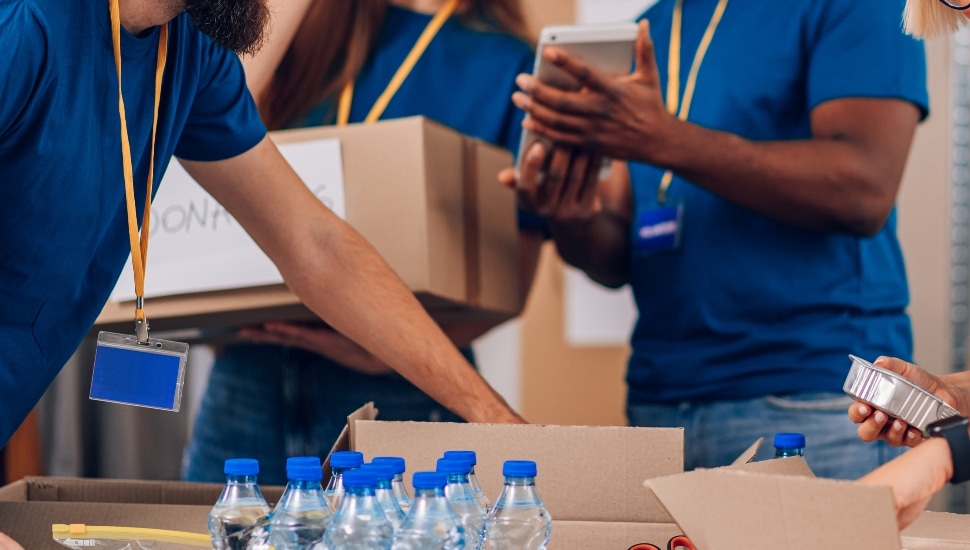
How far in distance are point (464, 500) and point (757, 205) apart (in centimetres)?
77

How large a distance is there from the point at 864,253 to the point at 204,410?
114cm

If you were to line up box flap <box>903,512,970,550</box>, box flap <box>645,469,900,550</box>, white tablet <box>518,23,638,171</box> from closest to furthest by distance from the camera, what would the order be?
1. box flap <box>645,469,900,550</box>
2. box flap <box>903,512,970,550</box>
3. white tablet <box>518,23,638,171</box>

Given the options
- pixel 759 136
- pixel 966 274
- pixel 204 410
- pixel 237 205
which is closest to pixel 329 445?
pixel 204 410

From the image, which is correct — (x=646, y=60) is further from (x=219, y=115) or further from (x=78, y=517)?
(x=78, y=517)

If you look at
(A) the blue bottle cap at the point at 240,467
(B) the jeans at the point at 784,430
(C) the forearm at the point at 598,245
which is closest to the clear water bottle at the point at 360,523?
(A) the blue bottle cap at the point at 240,467

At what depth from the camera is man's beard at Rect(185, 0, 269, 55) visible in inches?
40.4

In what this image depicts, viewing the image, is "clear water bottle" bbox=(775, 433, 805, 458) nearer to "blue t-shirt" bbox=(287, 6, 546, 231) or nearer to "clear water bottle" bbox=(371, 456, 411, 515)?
"clear water bottle" bbox=(371, 456, 411, 515)

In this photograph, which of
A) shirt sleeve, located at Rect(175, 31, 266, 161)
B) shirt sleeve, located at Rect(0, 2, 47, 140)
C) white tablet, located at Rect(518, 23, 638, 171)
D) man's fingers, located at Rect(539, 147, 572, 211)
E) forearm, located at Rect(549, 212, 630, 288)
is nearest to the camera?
shirt sleeve, located at Rect(0, 2, 47, 140)

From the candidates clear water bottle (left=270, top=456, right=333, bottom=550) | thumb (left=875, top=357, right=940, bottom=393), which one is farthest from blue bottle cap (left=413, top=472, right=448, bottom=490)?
thumb (left=875, top=357, right=940, bottom=393)

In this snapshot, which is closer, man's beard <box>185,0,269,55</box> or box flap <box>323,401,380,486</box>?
man's beard <box>185,0,269,55</box>

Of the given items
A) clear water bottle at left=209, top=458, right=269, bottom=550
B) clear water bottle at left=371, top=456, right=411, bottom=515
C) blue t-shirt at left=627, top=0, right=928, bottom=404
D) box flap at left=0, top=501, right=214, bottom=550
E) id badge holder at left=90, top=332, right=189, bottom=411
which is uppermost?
blue t-shirt at left=627, top=0, right=928, bottom=404

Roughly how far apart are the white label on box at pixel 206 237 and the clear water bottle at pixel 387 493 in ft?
2.23

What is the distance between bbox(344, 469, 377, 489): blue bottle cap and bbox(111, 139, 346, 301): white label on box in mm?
712

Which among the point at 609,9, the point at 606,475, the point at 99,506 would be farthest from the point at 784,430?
the point at 609,9
